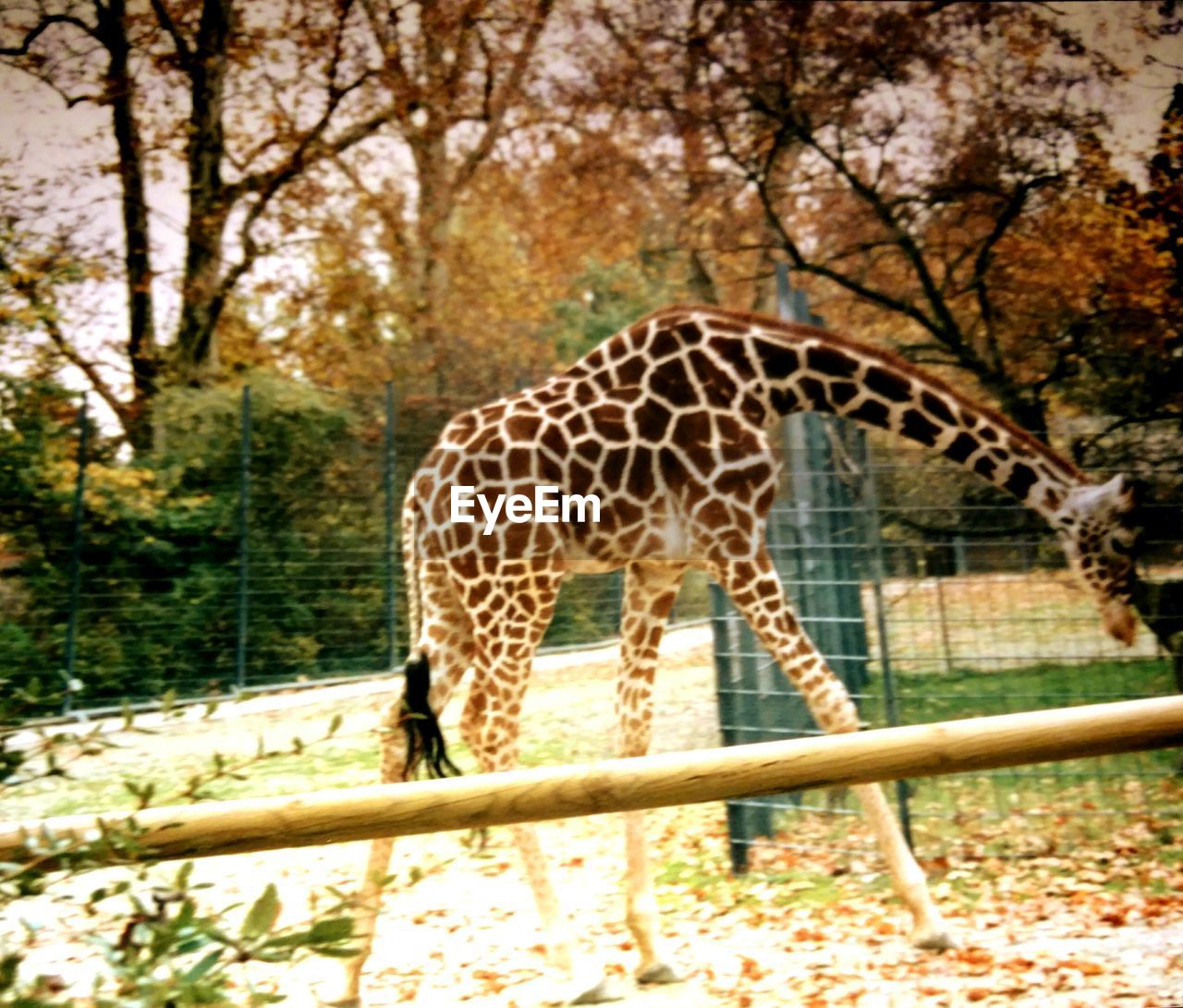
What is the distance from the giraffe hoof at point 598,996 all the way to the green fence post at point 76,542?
138 cm

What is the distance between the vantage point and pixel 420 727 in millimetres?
2320

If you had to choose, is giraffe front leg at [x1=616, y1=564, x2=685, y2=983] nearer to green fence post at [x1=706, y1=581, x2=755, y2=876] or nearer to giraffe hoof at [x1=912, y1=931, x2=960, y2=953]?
green fence post at [x1=706, y1=581, x2=755, y2=876]

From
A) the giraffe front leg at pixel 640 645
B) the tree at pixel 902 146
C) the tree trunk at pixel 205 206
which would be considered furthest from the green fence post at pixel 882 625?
the tree trunk at pixel 205 206

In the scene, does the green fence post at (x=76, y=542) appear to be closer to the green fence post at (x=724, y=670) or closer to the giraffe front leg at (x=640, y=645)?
the giraffe front leg at (x=640, y=645)

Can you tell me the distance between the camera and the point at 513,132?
320 cm

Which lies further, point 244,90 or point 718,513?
point 244,90

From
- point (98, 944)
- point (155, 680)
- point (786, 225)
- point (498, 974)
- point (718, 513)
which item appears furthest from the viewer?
point (786, 225)

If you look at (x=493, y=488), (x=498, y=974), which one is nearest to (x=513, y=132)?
(x=493, y=488)

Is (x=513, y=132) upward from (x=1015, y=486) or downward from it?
upward

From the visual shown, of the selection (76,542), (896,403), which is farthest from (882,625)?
(76,542)

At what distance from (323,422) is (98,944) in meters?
2.17

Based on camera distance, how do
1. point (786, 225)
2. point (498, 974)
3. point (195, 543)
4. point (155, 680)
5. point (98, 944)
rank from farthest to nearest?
point (786, 225) → point (195, 543) → point (155, 680) → point (498, 974) → point (98, 944)

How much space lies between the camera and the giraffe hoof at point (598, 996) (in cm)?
221

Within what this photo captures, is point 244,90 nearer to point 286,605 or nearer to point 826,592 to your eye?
point 286,605
